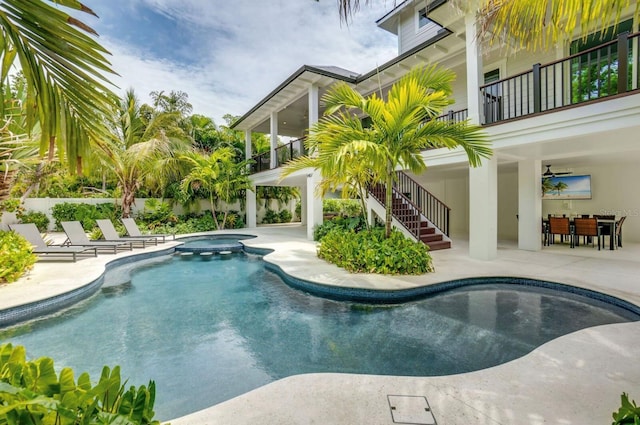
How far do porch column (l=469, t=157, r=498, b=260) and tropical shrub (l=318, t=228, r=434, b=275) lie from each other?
76.7 inches

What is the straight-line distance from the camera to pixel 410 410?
236 centimetres

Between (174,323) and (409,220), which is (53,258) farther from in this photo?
(409,220)

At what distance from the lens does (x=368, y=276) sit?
655cm

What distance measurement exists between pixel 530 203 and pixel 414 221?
3446 millimetres

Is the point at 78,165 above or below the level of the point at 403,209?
above

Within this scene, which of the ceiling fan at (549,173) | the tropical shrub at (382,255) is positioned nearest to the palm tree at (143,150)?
the tropical shrub at (382,255)

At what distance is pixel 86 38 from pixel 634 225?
15782 mm

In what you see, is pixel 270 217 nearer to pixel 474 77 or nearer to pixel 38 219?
pixel 38 219

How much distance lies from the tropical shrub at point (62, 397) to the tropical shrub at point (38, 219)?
18013 millimetres

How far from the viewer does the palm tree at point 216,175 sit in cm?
1505

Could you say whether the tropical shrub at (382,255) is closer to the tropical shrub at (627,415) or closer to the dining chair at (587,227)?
the tropical shrub at (627,415)

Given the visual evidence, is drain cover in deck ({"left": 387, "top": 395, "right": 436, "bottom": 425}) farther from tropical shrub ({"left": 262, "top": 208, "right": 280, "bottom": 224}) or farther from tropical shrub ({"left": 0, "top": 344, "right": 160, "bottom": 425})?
tropical shrub ({"left": 262, "top": 208, "right": 280, "bottom": 224})

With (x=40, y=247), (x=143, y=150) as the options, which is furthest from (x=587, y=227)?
(x=143, y=150)

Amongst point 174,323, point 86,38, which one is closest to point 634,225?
point 174,323
